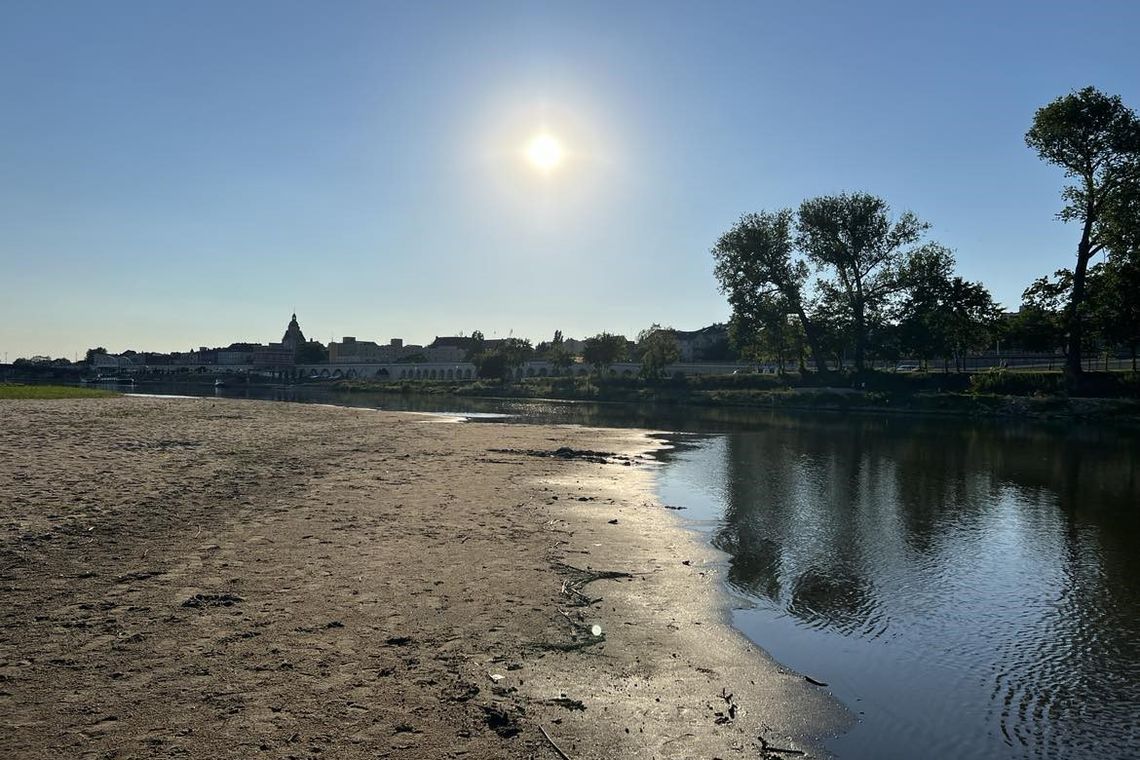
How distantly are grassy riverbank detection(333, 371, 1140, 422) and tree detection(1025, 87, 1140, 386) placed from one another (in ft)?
18.8

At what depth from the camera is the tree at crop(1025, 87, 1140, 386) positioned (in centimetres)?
6206

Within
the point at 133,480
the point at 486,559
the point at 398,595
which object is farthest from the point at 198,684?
the point at 133,480

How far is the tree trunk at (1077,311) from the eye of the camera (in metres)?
65.0

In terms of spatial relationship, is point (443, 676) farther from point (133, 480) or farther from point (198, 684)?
point (133, 480)

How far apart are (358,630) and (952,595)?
11.1 m

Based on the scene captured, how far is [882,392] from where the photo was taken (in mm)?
85000

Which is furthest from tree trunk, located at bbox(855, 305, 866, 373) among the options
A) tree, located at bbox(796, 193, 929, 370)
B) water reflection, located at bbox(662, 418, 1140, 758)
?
water reflection, located at bbox(662, 418, 1140, 758)

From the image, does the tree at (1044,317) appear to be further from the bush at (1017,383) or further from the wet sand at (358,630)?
the wet sand at (358,630)

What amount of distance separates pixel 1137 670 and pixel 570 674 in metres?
8.16

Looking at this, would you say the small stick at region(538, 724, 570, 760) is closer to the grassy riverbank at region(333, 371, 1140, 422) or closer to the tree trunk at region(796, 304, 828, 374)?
the grassy riverbank at region(333, 371, 1140, 422)

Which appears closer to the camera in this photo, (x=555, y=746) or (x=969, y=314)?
(x=555, y=746)

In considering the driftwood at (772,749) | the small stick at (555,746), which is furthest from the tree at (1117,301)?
the small stick at (555,746)

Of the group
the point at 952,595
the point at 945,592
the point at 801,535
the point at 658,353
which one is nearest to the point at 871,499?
the point at 801,535

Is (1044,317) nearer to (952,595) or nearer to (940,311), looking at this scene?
(940,311)
